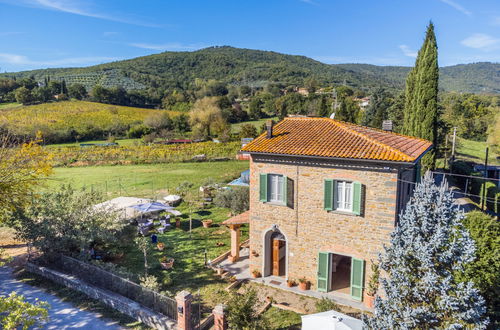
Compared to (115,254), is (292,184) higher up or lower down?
higher up

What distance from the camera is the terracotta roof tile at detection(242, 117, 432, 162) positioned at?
39.1 ft

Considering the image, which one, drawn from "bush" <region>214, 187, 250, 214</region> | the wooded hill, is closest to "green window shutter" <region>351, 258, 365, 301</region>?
"bush" <region>214, 187, 250, 214</region>

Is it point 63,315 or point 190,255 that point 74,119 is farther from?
point 63,315

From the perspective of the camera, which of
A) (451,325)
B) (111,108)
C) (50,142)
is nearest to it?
(451,325)

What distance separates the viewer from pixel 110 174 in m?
39.4

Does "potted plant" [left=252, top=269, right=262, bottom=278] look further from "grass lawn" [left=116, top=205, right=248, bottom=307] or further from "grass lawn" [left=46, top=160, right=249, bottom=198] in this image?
"grass lawn" [left=46, top=160, right=249, bottom=198]

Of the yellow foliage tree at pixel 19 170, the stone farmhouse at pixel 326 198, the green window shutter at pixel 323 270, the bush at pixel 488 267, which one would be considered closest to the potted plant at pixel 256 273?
the stone farmhouse at pixel 326 198

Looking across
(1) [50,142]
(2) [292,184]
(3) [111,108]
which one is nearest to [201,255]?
(2) [292,184]

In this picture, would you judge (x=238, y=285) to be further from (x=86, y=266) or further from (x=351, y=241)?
(x=86, y=266)

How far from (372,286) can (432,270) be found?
5.02 meters

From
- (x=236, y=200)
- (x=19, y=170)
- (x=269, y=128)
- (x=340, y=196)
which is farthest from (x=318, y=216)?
(x=19, y=170)

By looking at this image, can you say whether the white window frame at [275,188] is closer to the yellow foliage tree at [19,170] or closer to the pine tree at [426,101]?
the yellow foliage tree at [19,170]

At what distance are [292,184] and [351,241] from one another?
3.15 meters

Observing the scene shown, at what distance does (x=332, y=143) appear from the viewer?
43.5ft
